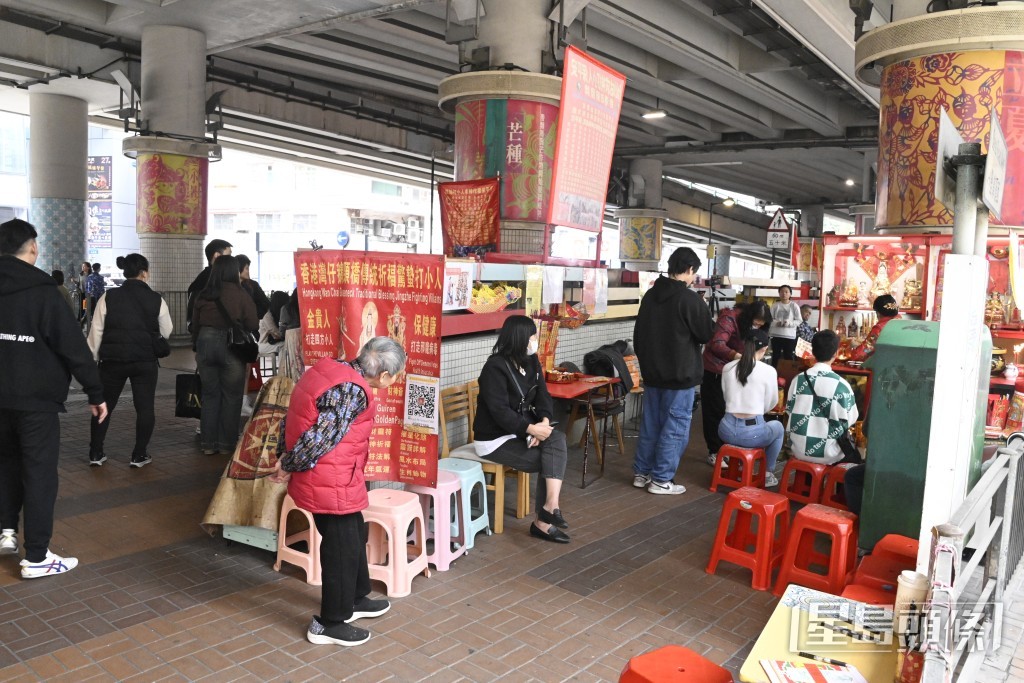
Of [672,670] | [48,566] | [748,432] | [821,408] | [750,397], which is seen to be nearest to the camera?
[672,670]

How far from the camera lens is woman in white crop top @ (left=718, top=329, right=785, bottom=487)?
19.0ft

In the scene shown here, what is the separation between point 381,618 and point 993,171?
3290mm

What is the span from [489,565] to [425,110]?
59.8 ft

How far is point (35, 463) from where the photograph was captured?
417 centimetres

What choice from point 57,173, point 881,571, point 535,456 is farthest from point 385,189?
point 881,571

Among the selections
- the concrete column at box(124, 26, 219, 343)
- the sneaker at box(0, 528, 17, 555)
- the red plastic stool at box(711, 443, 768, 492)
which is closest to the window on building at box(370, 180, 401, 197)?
the concrete column at box(124, 26, 219, 343)

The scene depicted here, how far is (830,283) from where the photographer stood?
8023mm

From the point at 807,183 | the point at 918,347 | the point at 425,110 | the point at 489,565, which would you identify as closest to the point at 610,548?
the point at 489,565

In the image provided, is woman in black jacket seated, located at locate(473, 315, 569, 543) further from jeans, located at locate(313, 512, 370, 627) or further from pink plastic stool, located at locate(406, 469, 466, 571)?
jeans, located at locate(313, 512, 370, 627)

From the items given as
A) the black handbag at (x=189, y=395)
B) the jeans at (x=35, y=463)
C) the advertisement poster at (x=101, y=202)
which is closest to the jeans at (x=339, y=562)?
the jeans at (x=35, y=463)

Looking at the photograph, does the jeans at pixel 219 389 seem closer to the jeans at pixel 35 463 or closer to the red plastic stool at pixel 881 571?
the jeans at pixel 35 463

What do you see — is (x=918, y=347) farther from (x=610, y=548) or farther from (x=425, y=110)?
(x=425, y=110)

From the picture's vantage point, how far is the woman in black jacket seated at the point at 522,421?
4887mm

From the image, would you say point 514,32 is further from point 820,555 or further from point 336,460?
point 336,460
